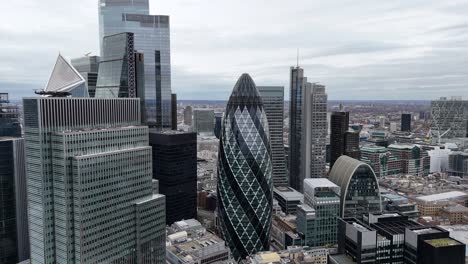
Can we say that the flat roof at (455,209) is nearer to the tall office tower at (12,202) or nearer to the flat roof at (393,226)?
the flat roof at (393,226)

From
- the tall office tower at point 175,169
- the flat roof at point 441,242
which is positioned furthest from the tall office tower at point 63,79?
the flat roof at point 441,242

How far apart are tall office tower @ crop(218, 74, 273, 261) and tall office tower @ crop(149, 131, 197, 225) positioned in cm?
2611

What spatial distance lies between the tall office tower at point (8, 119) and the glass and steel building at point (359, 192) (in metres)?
132

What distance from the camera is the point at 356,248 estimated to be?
4186 inches

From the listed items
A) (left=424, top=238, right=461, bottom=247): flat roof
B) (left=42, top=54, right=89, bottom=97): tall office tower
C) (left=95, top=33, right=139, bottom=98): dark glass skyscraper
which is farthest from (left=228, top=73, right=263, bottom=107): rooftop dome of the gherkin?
(left=424, top=238, right=461, bottom=247): flat roof

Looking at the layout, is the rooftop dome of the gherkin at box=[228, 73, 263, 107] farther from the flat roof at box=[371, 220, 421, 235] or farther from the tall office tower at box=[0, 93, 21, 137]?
the tall office tower at box=[0, 93, 21, 137]

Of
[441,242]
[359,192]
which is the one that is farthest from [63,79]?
[359,192]

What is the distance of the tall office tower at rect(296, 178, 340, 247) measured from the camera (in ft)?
486

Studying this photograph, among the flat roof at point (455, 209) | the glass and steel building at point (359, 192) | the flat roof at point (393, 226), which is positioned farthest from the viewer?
the flat roof at point (455, 209)

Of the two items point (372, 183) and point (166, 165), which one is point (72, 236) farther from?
point (372, 183)

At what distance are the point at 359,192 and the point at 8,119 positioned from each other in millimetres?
142873

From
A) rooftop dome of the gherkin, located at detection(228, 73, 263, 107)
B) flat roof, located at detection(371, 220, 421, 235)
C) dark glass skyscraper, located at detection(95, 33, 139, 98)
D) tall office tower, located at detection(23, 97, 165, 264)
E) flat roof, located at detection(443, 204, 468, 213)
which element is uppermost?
dark glass skyscraper, located at detection(95, 33, 139, 98)

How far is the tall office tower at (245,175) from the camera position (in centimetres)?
15075

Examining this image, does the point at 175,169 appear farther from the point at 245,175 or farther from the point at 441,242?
the point at 441,242
